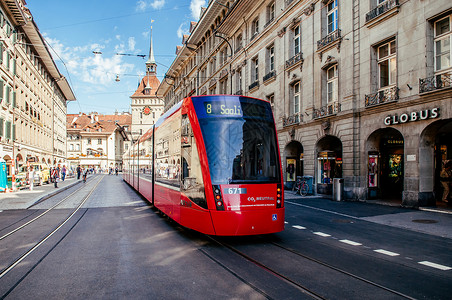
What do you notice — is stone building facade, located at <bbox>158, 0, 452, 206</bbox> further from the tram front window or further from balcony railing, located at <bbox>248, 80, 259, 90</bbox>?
the tram front window

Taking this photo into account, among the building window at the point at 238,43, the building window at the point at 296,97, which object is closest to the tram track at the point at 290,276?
the building window at the point at 296,97

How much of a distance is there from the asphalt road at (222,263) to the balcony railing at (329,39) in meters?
11.4

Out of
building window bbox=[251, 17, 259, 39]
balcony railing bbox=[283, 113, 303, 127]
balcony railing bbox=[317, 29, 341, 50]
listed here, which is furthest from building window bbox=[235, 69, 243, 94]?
balcony railing bbox=[317, 29, 341, 50]

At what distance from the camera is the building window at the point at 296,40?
849 inches

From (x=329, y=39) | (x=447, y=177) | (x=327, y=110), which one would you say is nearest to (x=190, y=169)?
(x=447, y=177)

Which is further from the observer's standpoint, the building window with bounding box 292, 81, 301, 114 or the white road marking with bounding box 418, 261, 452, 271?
the building window with bounding box 292, 81, 301, 114

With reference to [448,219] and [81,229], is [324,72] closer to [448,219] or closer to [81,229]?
[448,219]

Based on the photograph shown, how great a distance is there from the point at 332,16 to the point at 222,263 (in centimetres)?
1701

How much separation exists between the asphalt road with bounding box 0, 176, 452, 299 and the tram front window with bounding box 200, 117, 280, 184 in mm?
1374

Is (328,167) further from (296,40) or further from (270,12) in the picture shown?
(270,12)

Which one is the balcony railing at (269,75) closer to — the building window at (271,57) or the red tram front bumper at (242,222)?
the building window at (271,57)

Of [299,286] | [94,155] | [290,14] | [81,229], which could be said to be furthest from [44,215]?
[94,155]

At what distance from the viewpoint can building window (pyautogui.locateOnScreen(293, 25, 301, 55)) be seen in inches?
849

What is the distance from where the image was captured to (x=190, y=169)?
7.23 metres
